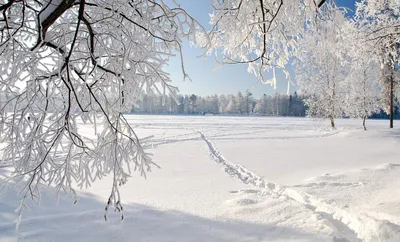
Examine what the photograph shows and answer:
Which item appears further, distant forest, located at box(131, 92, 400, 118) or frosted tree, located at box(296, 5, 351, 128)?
distant forest, located at box(131, 92, 400, 118)

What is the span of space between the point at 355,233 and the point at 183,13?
323 cm

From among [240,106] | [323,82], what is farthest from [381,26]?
[240,106]

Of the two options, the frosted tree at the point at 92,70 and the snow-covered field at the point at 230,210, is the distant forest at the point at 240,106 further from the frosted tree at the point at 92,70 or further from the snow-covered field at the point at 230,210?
the frosted tree at the point at 92,70

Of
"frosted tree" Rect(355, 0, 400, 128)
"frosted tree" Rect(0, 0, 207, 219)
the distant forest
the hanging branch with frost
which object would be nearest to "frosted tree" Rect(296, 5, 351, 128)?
"frosted tree" Rect(355, 0, 400, 128)

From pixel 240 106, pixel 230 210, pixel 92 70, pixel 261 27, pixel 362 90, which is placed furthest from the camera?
pixel 240 106

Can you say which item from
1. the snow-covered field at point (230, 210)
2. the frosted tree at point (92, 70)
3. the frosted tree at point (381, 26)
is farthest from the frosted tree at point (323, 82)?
the frosted tree at point (92, 70)

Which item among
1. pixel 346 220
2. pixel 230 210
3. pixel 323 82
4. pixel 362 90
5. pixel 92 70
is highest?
pixel 323 82

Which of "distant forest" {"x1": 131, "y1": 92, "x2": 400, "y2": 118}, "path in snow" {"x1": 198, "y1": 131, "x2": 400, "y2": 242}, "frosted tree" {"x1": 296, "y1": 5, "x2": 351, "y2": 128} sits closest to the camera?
"path in snow" {"x1": 198, "y1": 131, "x2": 400, "y2": 242}

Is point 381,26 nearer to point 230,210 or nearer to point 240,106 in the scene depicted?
point 230,210

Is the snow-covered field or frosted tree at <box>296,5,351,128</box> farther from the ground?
frosted tree at <box>296,5,351,128</box>

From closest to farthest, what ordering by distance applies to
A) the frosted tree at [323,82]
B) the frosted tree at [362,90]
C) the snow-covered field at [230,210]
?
the snow-covered field at [230,210], the frosted tree at [362,90], the frosted tree at [323,82]

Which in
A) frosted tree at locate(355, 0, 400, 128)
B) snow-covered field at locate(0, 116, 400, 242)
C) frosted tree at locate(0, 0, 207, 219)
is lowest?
snow-covered field at locate(0, 116, 400, 242)

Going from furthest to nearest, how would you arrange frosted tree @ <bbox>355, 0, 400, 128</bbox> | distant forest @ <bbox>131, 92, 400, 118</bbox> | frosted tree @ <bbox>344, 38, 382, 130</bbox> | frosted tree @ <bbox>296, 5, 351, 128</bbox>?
distant forest @ <bbox>131, 92, 400, 118</bbox>
frosted tree @ <bbox>296, 5, 351, 128</bbox>
frosted tree @ <bbox>344, 38, 382, 130</bbox>
frosted tree @ <bbox>355, 0, 400, 128</bbox>

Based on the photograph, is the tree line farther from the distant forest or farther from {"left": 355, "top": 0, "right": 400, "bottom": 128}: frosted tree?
{"left": 355, "top": 0, "right": 400, "bottom": 128}: frosted tree
